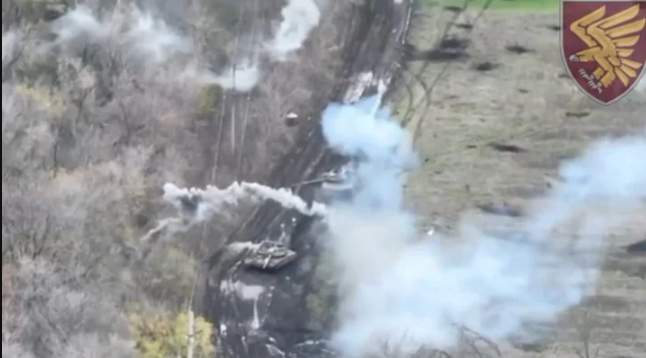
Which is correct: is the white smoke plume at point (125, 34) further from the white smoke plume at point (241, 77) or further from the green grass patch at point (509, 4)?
the green grass patch at point (509, 4)

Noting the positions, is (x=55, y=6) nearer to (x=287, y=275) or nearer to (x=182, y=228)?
(x=182, y=228)

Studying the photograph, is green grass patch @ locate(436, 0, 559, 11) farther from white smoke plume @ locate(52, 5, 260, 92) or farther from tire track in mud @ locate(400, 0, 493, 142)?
white smoke plume @ locate(52, 5, 260, 92)

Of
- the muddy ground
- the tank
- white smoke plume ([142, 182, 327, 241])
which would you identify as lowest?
the tank

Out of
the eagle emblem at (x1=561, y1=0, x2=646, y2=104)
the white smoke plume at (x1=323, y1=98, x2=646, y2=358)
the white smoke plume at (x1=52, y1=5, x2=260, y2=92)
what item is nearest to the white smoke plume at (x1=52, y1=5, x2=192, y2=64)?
the white smoke plume at (x1=52, y1=5, x2=260, y2=92)

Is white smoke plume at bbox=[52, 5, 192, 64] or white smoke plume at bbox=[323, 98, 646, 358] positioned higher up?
white smoke plume at bbox=[52, 5, 192, 64]

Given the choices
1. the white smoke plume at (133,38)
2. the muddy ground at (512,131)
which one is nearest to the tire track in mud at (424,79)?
the muddy ground at (512,131)

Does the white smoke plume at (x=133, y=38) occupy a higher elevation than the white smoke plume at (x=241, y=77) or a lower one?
higher

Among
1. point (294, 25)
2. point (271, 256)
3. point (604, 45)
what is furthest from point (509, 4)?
point (271, 256)
